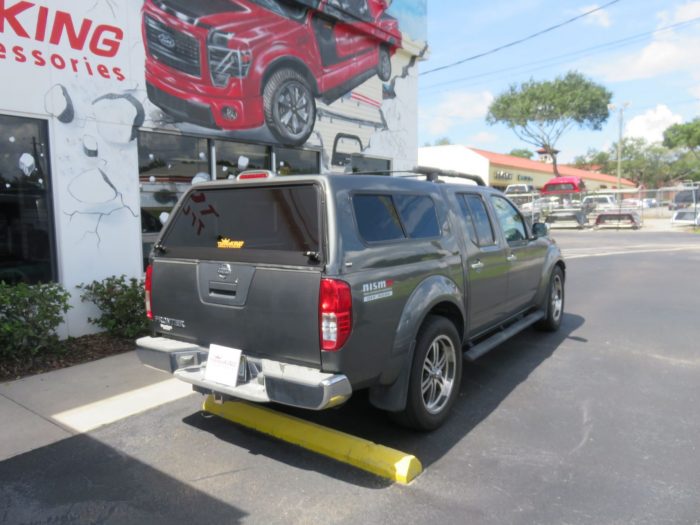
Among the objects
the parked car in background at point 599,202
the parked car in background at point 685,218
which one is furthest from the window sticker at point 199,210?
the parked car in background at point 685,218

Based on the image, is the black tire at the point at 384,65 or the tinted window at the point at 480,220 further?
the black tire at the point at 384,65

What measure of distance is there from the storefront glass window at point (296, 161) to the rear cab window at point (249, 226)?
5.33m

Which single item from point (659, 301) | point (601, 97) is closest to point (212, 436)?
point (659, 301)

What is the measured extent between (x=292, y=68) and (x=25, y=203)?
5067 millimetres

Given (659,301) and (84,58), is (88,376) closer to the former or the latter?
(84,58)

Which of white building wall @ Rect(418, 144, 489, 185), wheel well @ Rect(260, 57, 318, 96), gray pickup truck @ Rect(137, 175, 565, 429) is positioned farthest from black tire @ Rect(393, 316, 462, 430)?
white building wall @ Rect(418, 144, 489, 185)

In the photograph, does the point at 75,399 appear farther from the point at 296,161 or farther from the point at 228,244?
the point at 296,161

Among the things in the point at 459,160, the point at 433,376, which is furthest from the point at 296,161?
the point at 459,160

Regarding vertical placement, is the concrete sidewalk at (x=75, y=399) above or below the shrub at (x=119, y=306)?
below

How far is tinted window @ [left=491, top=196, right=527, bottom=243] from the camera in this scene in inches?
212

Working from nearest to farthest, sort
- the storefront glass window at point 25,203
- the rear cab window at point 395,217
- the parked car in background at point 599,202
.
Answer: the rear cab window at point 395,217 < the storefront glass window at point 25,203 < the parked car in background at point 599,202

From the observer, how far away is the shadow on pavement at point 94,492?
9.49 feet

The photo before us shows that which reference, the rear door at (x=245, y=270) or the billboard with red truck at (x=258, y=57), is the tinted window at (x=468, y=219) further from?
the billboard with red truck at (x=258, y=57)

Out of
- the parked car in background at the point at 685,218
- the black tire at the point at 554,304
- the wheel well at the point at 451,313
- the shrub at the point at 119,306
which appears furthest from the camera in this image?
the parked car in background at the point at 685,218
